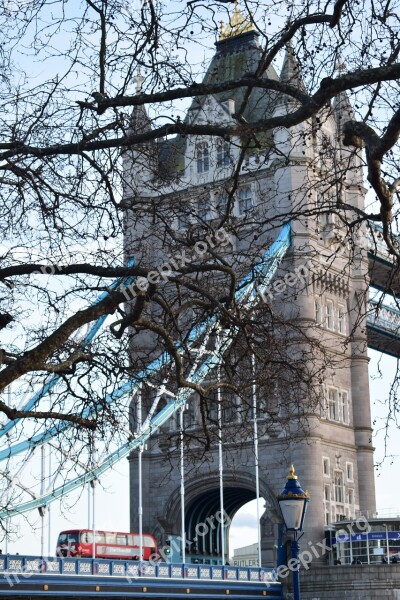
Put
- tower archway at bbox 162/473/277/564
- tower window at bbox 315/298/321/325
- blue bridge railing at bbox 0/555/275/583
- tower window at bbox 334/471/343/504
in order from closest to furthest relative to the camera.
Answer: blue bridge railing at bbox 0/555/275/583
tower archway at bbox 162/473/277/564
tower window at bbox 315/298/321/325
tower window at bbox 334/471/343/504

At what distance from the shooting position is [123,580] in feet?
104

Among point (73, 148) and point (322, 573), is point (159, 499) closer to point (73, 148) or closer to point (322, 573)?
point (322, 573)

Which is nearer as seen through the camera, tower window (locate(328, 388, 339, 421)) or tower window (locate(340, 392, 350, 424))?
tower window (locate(328, 388, 339, 421))

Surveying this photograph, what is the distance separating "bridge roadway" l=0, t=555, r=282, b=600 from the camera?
94.6ft

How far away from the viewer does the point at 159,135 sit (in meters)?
8.88

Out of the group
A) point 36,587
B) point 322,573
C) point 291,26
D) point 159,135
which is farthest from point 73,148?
point 322,573

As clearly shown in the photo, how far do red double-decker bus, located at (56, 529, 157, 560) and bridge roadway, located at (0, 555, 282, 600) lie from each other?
727 cm

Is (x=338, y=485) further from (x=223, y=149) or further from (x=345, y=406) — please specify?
(x=223, y=149)

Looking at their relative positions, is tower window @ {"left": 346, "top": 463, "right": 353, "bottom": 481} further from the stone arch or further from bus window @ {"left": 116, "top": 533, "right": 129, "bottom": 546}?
bus window @ {"left": 116, "top": 533, "right": 129, "bottom": 546}

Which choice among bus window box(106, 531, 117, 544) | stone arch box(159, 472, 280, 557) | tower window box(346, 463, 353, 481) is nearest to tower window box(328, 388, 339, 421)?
tower window box(346, 463, 353, 481)

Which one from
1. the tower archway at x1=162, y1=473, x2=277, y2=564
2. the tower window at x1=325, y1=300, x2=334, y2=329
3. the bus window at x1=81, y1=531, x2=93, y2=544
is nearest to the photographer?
the bus window at x1=81, y1=531, x2=93, y2=544

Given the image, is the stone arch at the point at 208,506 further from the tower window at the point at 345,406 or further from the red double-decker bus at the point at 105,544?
the tower window at the point at 345,406

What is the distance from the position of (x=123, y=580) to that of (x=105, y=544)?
37.4 feet

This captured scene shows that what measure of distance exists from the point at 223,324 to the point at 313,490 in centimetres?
3300
